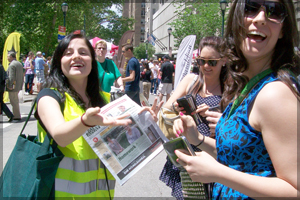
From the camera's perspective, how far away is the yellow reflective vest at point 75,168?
1.78 meters

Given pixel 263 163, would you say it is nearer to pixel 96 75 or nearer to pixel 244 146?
pixel 244 146

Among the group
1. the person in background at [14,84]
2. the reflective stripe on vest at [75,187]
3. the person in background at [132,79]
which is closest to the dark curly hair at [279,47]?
the reflective stripe on vest at [75,187]

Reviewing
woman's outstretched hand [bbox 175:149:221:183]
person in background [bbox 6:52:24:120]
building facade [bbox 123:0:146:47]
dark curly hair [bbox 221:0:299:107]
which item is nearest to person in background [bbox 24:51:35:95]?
person in background [bbox 6:52:24:120]

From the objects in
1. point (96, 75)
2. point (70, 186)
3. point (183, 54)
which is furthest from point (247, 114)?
point (183, 54)

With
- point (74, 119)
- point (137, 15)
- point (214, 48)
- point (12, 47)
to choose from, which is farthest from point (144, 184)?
point (137, 15)

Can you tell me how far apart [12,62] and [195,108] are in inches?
317

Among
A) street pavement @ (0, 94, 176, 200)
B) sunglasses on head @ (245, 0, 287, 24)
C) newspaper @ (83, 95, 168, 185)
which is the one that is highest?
sunglasses on head @ (245, 0, 287, 24)

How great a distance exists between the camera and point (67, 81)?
6.77 ft

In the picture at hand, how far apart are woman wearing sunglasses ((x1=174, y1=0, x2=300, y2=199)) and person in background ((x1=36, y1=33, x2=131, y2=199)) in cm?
57

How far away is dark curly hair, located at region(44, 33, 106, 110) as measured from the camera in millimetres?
1963

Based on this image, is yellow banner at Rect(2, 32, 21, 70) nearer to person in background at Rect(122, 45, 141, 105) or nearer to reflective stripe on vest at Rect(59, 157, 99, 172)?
person in background at Rect(122, 45, 141, 105)

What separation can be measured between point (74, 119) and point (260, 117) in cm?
95

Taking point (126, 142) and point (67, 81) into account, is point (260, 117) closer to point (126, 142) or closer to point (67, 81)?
point (126, 142)

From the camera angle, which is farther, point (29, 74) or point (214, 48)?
point (29, 74)
